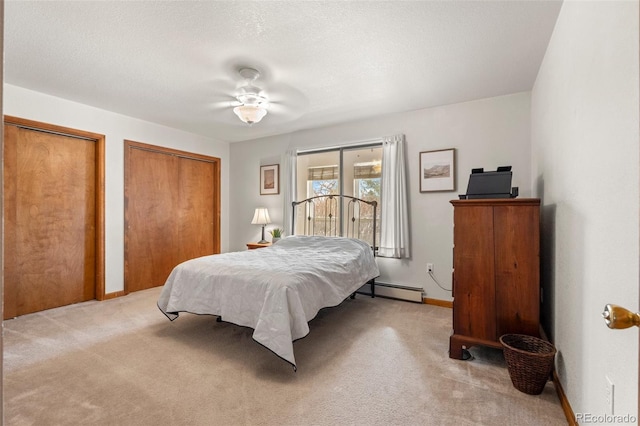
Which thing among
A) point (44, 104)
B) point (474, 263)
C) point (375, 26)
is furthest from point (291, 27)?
point (44, 104)

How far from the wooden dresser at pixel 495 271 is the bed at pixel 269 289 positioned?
1.06 metres

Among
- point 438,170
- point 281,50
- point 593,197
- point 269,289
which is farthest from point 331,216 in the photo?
point 593,197

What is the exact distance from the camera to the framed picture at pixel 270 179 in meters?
5.16

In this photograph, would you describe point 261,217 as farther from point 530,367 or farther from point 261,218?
point 530,367

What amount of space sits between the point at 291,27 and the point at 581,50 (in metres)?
1.71

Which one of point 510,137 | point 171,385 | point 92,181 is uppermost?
point 510,137

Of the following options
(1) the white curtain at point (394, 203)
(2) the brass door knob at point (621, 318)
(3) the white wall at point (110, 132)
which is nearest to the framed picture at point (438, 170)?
(1) the white curtain at point (394, 203)

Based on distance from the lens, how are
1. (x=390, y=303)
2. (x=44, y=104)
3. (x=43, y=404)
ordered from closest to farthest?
(x=43, y=404), (x=44, y=104), (x=390, y=303)

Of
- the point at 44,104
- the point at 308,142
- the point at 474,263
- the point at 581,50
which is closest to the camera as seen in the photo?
the point at 581,50

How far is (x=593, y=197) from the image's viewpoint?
147cm

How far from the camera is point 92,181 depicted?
3.91 meters

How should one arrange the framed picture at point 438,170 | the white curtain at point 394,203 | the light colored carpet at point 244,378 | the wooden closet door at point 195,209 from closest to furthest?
1. the light colored carpet at point 244,378
2. the framed picture at point 438,170
3. the white curtain at point 394,203
4. the wooden closet door at point 195,209

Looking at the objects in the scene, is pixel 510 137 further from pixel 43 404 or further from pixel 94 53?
pixel 43 404

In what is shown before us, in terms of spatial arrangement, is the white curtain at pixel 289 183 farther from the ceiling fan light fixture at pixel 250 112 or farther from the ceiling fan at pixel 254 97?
the ceiling fan light fixture at pixel 250 112
